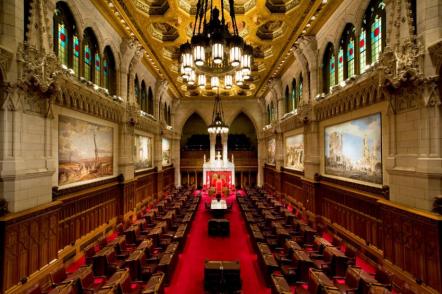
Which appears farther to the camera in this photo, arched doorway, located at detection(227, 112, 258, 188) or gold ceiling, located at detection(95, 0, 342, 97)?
arched doorway, located at detection(227, 112, 258, 188)

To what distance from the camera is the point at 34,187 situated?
5.75m

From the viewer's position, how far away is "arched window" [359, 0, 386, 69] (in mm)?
6793

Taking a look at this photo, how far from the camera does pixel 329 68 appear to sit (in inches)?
408

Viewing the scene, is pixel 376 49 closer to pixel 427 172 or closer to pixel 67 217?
pixel 427 172

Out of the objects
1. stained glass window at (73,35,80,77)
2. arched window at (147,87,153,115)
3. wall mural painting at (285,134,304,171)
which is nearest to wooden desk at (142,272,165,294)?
stained glass window at (73,35,80,77)

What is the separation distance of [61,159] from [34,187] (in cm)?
160

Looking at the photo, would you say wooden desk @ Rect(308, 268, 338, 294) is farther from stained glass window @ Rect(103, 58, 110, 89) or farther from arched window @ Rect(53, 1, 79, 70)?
stained glass window @ Rect(103, 58, 110, 89)

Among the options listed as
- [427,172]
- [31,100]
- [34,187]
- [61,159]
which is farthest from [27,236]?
[427,172]

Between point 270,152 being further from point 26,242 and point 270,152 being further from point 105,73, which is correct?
point 26,242

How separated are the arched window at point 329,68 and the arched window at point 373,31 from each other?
2141 millimetres

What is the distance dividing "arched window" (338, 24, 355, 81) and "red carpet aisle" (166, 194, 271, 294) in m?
7.34

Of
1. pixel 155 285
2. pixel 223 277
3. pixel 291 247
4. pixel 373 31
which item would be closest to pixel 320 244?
pixel 291 247

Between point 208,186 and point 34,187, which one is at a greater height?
point 34,187

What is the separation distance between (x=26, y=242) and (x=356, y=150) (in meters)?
9.47
